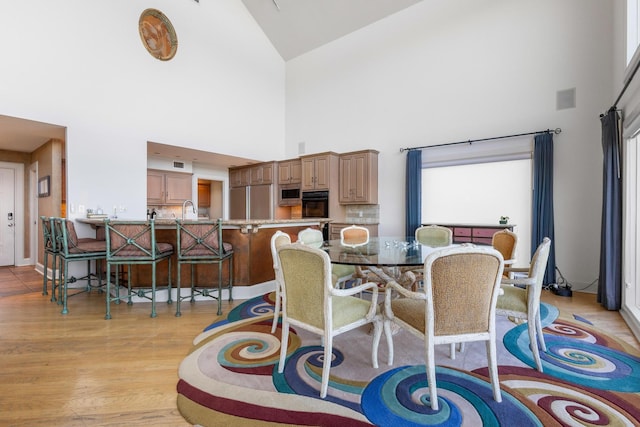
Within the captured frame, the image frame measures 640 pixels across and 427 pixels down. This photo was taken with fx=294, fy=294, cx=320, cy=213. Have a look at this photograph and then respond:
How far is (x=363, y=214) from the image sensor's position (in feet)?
20.2

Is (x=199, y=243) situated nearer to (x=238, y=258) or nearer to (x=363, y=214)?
(x=238, y=258)

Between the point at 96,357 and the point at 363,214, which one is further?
the point at 363,214

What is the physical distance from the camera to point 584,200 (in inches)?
161

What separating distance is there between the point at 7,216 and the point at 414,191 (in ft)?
26.1

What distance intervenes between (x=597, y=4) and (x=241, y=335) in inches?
237

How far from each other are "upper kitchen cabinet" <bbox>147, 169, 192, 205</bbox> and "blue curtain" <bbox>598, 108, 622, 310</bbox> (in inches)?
290

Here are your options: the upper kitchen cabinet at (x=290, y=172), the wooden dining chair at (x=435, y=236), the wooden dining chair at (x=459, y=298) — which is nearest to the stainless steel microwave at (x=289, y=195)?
the upper kitchen cabinet at (x=290, y=172)

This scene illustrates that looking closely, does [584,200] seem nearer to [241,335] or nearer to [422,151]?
[422,151]

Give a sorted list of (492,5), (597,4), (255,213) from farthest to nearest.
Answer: (255,213), (492,5), (597,4)

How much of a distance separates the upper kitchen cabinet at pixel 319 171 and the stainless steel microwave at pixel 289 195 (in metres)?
0.29

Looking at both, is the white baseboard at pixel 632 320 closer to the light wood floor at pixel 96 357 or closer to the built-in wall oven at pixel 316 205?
the light wood floor at pixel 96 357

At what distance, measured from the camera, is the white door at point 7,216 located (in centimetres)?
575

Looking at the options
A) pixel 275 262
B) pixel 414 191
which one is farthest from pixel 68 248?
pixel 414 191

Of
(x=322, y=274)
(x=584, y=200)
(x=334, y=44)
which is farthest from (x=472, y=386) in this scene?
(x=334, y=44)
